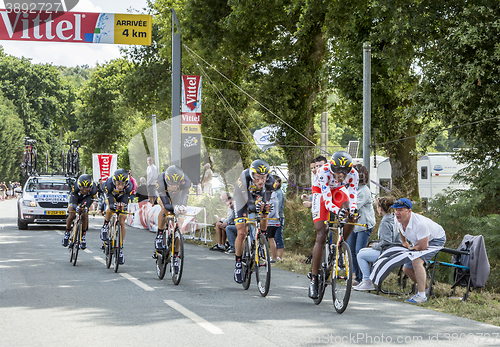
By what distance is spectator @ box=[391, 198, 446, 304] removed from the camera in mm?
8500

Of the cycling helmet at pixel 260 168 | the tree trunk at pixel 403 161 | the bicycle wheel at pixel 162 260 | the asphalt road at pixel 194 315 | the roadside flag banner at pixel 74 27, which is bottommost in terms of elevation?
the asphalt road at pixel 194 315

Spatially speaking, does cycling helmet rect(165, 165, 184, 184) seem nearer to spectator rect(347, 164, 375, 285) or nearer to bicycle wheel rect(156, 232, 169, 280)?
bicycle wheel rect(156, 232, 169, 280)

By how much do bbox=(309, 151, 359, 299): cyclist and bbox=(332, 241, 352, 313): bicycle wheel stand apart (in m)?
0.39

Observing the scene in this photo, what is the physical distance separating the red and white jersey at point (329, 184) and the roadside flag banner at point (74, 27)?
47.2ft

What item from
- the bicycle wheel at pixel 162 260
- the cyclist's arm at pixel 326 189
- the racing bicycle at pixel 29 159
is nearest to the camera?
the cyclist's arm at pixel 326 189

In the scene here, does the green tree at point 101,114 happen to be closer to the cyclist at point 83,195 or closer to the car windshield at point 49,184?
the car windshield at point 49,184

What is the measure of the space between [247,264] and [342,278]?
2.09 metres

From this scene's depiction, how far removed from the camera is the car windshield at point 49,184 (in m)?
22.5

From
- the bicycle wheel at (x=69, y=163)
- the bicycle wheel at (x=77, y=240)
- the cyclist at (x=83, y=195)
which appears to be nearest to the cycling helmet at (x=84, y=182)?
the cyclist at (x=83, y=195)

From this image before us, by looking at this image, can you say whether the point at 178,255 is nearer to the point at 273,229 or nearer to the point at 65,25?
the point at 273,229

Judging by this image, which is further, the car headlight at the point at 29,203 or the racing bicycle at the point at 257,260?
the car headlight at the point at 29,203

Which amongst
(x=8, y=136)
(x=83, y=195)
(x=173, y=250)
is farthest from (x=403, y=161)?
(x=8, y=136)

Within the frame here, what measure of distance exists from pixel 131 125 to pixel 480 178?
50293 millimetres

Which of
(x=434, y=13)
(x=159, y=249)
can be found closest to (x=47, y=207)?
(x=159, y=249)
